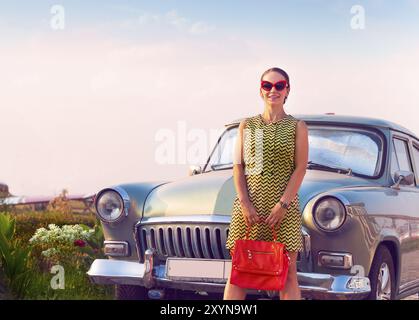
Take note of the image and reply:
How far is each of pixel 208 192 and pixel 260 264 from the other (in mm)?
1397

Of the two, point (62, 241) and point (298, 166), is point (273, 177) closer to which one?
point (298, 166)

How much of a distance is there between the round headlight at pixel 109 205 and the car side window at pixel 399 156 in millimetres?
2364

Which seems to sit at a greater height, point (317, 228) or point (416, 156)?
point (416, 156)

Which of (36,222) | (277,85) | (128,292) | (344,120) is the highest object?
(277,85)

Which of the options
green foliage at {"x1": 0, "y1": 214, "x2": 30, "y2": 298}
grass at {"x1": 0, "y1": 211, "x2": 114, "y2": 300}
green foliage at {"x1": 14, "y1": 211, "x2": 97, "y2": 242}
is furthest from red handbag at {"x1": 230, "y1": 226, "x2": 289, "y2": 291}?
green foliage at {"x1": 14, "y1": 211, "x2": 97, "y2": 242}

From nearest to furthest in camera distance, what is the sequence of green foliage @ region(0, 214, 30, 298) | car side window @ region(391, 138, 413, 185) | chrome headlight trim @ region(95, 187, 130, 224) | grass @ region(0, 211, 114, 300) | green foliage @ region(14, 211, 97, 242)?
chrome headlight trim @ region(95, 187, 130, 224) → car side window @ region(391, 138, 413, 185) → green foliage @ region(0, 214, 30, 298) → grass @ region(0, 211, 114, 300) → green foliage @ region(14, 211, 97, 242)

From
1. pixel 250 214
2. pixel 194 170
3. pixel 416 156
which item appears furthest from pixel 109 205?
pixel 416 156

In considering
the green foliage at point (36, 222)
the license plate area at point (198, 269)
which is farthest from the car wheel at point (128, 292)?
the green foliage at point (36, 222)

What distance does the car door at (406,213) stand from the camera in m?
7.00

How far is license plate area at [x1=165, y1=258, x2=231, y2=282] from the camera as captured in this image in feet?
19.6

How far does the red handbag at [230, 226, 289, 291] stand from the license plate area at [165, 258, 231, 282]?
2.87 feet

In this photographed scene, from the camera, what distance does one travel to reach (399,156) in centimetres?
754

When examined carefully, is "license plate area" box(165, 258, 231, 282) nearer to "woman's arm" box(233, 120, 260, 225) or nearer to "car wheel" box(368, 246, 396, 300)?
"woman's arm" box(233, 120, 260, 225)
